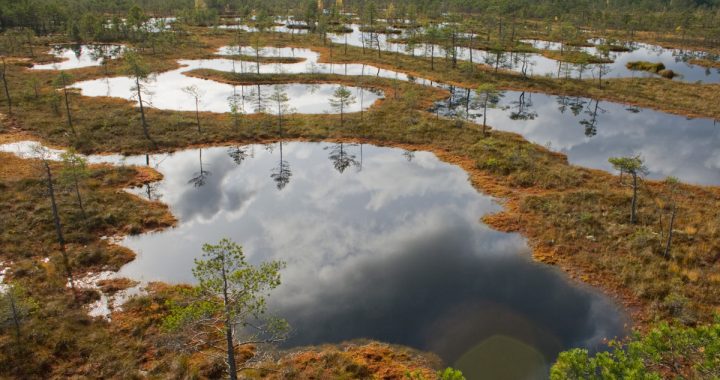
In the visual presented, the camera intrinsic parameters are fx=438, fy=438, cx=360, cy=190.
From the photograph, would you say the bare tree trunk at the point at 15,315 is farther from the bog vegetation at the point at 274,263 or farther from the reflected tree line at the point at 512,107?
the reflected tree line at the point at 512,107

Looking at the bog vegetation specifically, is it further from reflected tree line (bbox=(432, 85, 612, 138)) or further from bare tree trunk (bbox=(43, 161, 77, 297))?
reflected tree line (bbox=(432, 85, 612, 138))

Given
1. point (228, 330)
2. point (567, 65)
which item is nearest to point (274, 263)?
point (228, 330)

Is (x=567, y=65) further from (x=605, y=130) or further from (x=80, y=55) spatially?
(x=80, y=55)

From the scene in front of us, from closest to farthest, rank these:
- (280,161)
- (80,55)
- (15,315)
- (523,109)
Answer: (15,315) < (280,161) < (523,109) < (80,55)

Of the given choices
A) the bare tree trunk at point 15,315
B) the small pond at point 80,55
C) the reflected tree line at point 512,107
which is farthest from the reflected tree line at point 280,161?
the small pond at point 80,55

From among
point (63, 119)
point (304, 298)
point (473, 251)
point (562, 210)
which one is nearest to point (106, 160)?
point (63, 119)

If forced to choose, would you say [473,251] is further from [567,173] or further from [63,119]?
[63,119]
